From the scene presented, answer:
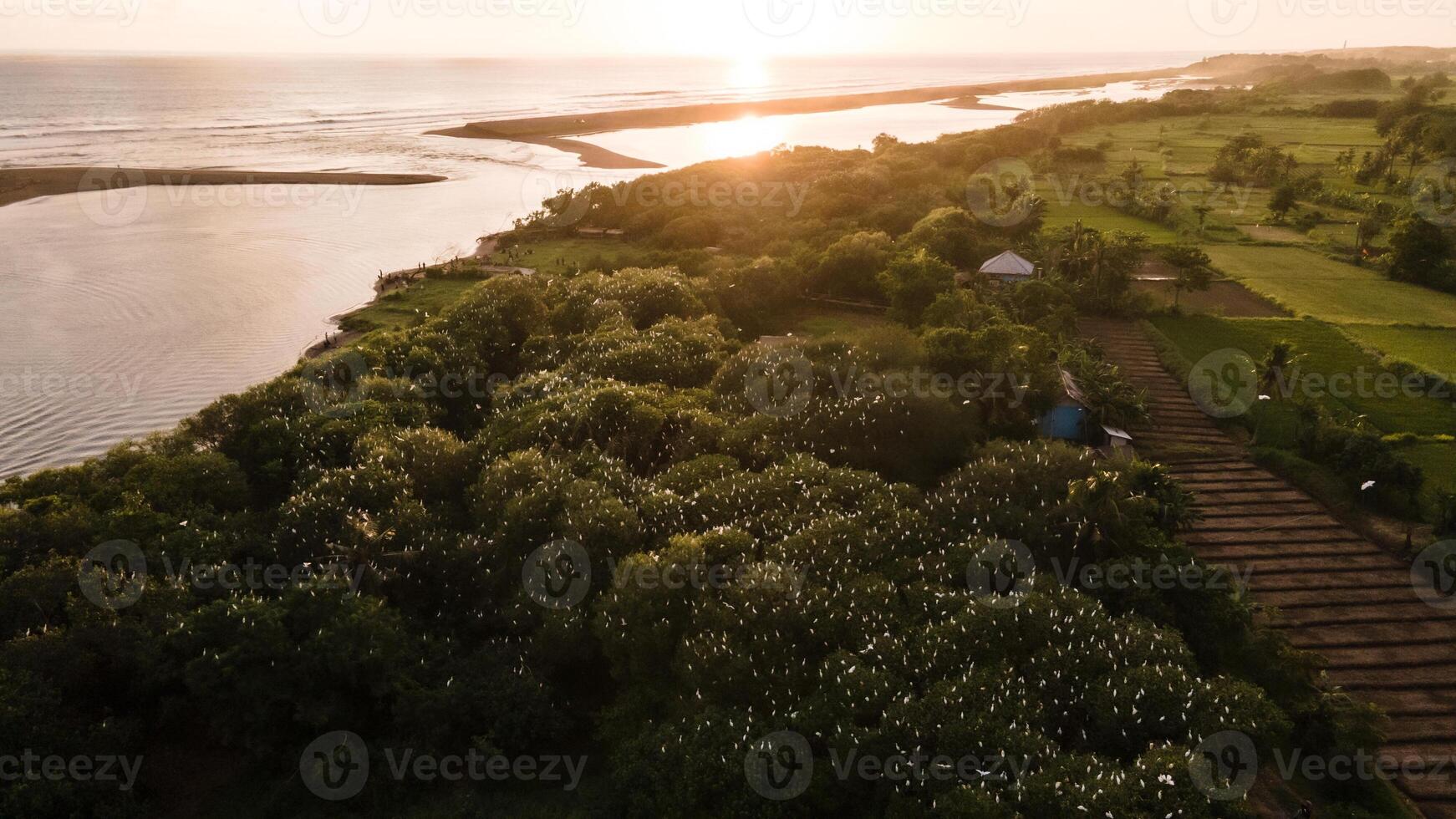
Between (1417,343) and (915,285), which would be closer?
(1417,343)

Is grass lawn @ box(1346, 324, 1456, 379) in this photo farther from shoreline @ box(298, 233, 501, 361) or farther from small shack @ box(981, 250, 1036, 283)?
shoreline @ box(298, 233, 501, 361)

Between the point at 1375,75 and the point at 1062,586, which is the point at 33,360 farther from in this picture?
the point at 1375,75

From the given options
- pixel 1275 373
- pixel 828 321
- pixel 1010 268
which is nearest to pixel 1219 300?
pixel 1010 268

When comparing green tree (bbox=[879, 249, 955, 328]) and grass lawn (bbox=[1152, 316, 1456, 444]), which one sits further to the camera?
green tree (bbox=[879, 249, 955, 328])

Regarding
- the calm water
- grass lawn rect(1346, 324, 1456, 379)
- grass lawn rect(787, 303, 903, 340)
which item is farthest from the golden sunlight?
grass lawn rect(1346, 324, 1456, 379)

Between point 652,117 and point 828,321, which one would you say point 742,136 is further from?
point 828,321

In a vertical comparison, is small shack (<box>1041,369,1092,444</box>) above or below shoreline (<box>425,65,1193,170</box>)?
below
